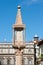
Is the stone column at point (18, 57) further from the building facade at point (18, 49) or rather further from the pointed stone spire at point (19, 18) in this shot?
the pointed stone spire at point (19, 18)

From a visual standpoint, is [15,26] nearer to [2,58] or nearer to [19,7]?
[19,7]

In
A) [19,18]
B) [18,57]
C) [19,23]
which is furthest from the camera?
[19,18]

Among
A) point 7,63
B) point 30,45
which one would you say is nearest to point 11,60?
point 7,63

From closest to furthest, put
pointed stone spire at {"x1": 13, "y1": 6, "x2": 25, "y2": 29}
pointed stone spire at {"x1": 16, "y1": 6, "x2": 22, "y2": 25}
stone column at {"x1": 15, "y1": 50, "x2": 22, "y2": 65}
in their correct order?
stone column at {"x1": 15, "y1": 50, "x2": 22, "y2": 65}
pointed stone spire at {"x1": 13, "y1": 6, "x2": 25, "y2": 29}
pointed stone spire at {"x1": 16, "y1": 6, "x2": 22, "y2": 25}

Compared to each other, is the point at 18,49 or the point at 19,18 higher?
the point at 19,18

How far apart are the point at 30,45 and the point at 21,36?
9178 cm

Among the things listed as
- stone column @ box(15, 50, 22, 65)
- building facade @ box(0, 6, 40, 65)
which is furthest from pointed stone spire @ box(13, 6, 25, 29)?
stone column @ box(15, 50, 22, 65)

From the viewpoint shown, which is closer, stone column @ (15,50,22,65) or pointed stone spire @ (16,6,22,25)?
stone column @ (15,50,22,65)

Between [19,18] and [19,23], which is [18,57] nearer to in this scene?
[19,23]

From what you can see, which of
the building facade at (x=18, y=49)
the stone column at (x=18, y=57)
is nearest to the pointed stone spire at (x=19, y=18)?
the building facade at (x=18, y=49)

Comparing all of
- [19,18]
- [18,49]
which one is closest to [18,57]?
[18,49]

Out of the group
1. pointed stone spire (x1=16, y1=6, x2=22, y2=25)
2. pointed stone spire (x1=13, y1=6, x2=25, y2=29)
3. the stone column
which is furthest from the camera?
pointed stone spire (x1=16, y1=6, x2=22, y2=25)

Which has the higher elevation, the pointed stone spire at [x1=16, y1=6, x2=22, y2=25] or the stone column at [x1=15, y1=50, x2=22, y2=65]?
the pointed stone spire at [x1=16, y1=6, x2=22, y2=25]

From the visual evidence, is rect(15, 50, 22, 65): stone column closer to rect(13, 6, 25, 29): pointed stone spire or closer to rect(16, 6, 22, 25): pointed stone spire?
rect(13, 6, 25, 29): pointed stone spire
